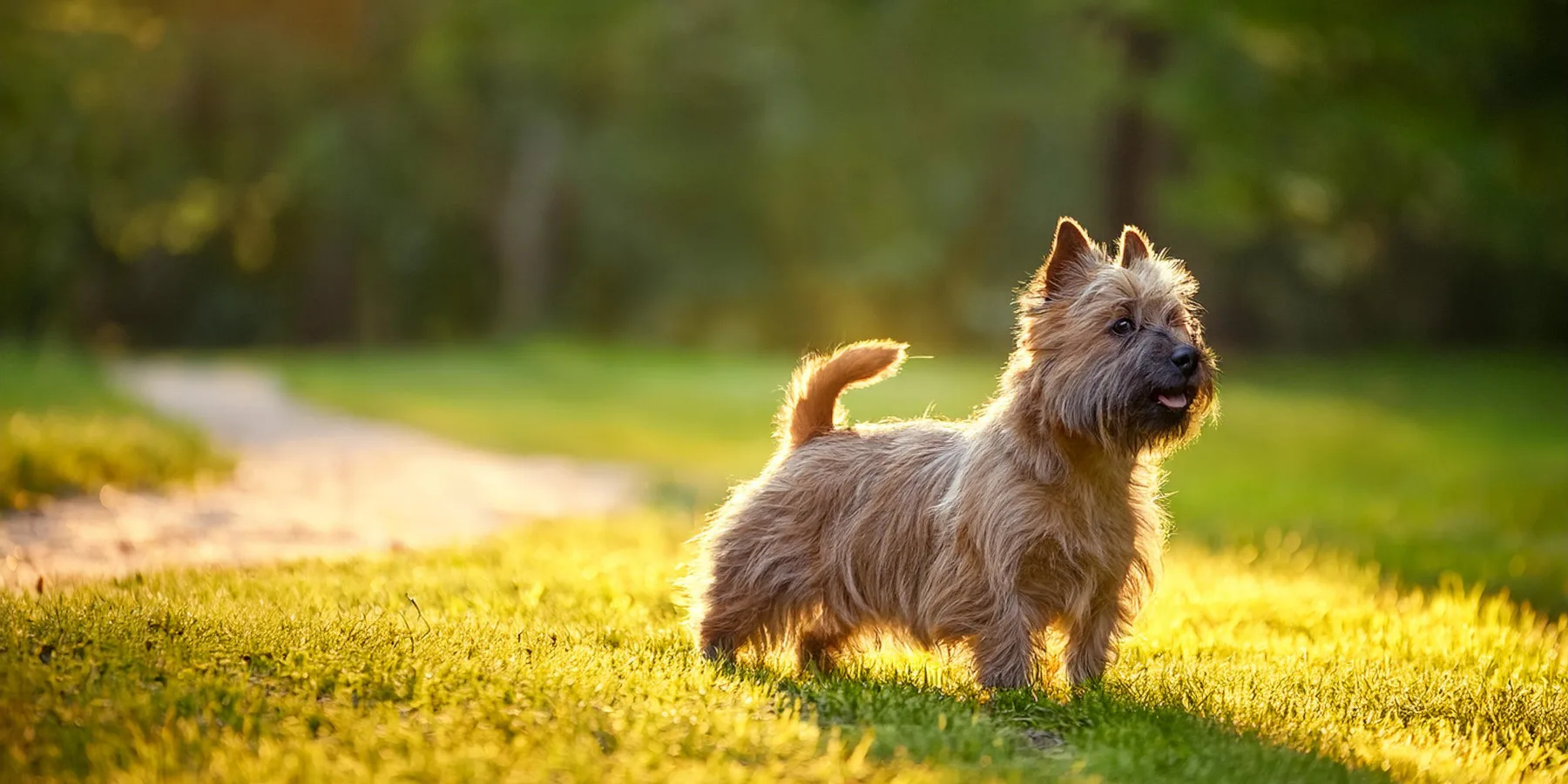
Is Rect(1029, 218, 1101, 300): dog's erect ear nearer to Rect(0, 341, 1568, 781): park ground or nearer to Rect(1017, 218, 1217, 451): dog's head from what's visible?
Rect(1017, 218, 1217, 451): dog's head

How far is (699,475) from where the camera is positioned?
16672mm

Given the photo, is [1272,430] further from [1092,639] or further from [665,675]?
[665,675]

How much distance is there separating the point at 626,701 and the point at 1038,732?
1465 mm

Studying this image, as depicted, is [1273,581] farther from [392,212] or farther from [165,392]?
[392,212]

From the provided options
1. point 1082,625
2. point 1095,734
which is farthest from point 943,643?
point 1095,734

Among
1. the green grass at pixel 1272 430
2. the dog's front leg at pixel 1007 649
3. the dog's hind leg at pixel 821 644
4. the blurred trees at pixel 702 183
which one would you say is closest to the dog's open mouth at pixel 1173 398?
the dog's front leg at pixel 1007 649

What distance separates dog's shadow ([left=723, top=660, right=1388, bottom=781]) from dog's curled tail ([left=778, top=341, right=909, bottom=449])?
127cm

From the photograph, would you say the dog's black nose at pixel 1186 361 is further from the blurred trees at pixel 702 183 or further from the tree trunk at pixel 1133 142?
the tree trunk at pixel 1133 142

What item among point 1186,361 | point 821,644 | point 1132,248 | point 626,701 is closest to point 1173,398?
point 1186,361

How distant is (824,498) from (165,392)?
22463 mm

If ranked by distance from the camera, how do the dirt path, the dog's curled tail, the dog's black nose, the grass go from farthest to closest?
the dirt path
the dog's curled tail
the dog's black nose
the grass

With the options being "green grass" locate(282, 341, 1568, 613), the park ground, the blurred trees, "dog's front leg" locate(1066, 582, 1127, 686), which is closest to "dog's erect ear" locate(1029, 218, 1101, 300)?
"dog's front leg" locate(1066, 582, 1127, 686)

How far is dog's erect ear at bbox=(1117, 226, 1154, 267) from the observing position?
6.24 meters

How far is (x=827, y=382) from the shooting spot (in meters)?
6.71
